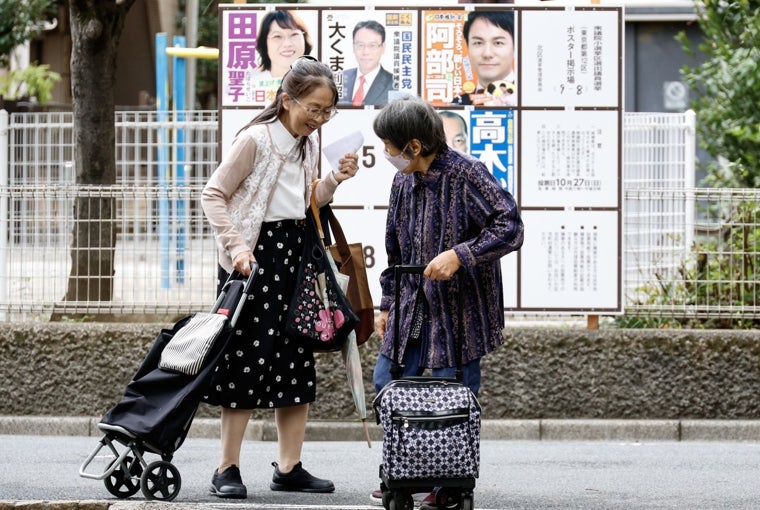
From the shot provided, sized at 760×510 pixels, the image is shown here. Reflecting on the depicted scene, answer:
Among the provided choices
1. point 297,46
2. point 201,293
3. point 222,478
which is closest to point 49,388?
point 201,293

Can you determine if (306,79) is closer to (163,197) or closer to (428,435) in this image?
(428,435)

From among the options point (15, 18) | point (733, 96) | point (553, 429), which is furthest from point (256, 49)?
point (15, 18)

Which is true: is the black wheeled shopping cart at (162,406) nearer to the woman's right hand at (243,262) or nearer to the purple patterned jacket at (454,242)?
the woman's right hand at (243,262)

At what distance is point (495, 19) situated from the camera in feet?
29.9

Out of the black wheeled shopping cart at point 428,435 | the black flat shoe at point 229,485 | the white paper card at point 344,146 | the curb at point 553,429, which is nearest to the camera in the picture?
the black wheeled shopping cart at point 428,435

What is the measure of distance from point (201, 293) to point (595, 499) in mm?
3780

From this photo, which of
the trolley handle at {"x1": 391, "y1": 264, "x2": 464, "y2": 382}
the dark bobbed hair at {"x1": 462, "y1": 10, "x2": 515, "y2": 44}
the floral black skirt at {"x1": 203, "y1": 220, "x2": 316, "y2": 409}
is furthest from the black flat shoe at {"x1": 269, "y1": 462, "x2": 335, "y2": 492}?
the dark bobbed hair at {"x1": 462, "y1": 10, "x2": 515, "y2": 44}

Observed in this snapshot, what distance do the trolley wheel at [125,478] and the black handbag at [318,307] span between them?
84cm

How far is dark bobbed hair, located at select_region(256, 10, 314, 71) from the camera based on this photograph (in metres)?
9.13

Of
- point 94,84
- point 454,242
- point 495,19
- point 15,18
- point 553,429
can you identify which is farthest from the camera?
point 15,18

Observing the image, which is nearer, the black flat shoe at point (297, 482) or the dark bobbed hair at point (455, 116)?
the black flat shoe at point (297, 482)

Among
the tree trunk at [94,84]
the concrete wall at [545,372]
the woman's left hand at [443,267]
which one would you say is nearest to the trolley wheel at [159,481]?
the woman's left hand at [443,267]

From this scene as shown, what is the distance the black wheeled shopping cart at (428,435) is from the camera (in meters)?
5.00

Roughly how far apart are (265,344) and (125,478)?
805mm
